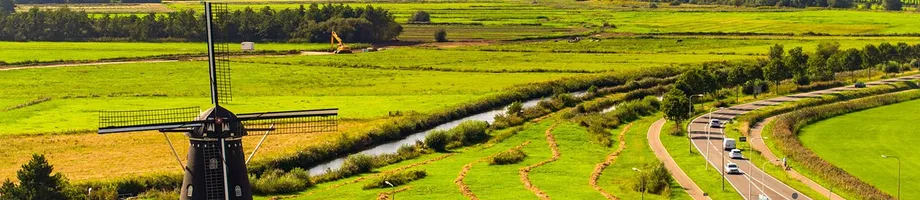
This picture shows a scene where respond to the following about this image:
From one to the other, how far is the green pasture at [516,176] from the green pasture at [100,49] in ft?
294

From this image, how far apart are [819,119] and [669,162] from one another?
3061 centimetres

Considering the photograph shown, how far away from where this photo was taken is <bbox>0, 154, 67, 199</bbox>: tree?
59938mm

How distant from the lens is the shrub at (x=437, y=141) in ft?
311

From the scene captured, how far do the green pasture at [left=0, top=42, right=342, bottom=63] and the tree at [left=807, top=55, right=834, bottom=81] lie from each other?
7782cm

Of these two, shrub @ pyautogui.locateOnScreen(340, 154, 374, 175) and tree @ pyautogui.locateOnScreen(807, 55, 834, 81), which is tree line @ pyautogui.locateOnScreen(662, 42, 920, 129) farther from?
shrub @ pyautogui.locateOnScreen(340, 154, 374, 175)

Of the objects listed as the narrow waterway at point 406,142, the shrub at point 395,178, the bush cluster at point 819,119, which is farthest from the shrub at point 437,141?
the bush cluster at point 819,119

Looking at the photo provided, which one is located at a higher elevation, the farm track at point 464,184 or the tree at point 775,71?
the tree at point 775,71

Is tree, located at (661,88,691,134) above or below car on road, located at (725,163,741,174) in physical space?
above

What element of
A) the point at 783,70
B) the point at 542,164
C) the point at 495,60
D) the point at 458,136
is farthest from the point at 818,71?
the point at 542,164

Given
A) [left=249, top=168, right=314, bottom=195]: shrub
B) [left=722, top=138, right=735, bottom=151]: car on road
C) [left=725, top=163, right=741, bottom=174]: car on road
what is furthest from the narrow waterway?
[left=725, top=163, right=741, bottom=174]: car on road

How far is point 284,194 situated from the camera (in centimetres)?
7519

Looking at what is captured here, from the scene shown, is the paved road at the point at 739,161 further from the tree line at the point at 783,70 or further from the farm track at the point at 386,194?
the farm track at the point at 386,194

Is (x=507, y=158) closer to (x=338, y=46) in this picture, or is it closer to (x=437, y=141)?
(x=437, y=141)

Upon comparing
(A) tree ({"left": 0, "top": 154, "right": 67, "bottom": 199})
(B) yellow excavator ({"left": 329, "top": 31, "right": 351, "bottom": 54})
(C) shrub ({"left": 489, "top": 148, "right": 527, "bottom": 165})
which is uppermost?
(A) tree ({"left": 0, "top": 154, "right": 67, "bottom": 199})
